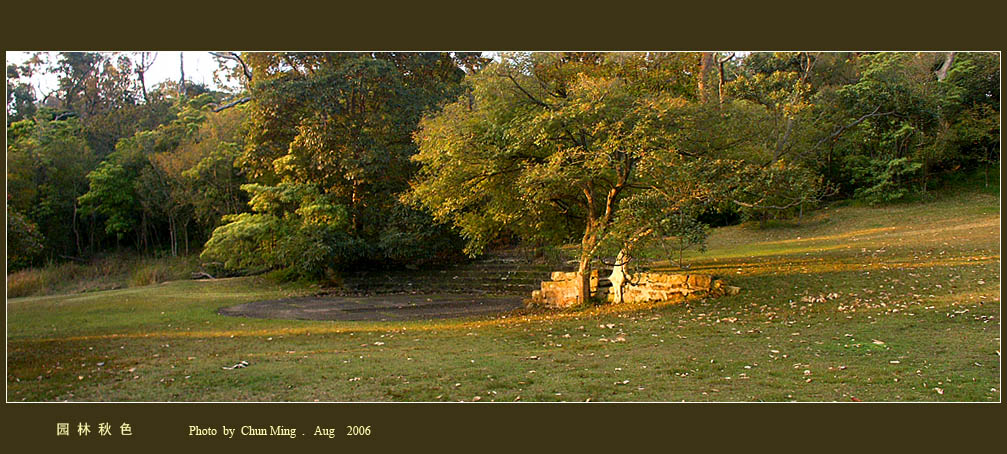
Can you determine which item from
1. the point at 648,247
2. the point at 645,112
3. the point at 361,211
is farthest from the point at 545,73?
the point at 361,211

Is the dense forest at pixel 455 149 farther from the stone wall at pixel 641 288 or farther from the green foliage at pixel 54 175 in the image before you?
the stone wall at pixel 641 288

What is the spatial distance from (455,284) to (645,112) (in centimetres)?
1094

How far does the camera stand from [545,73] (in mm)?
14289

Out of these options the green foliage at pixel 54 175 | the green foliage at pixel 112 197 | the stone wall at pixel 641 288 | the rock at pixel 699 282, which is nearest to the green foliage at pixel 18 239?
the stone wall at pixel 641 288

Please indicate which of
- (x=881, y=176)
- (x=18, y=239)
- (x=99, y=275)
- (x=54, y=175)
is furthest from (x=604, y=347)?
(x=54, y=175)

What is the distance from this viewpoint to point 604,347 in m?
9.34

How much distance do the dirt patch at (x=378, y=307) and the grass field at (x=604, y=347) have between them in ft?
3.62

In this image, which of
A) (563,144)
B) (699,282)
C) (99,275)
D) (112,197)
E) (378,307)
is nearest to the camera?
(699,282)

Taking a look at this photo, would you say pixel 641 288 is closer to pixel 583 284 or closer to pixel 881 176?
pixel 583 284

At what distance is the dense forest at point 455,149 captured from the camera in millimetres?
12773

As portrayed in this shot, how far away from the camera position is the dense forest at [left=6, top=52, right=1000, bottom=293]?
1277 centimetres

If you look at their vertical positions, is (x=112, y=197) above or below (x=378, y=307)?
above

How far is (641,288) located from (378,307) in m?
6.88

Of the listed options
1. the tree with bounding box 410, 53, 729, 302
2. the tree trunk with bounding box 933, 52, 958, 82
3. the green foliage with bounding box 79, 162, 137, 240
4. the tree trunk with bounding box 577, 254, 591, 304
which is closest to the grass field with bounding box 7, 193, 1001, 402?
the tree trunk with bounding box 577, 254, 591, 304
